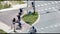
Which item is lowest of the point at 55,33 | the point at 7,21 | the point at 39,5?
the point at 55,33

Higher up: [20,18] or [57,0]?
[57,0]

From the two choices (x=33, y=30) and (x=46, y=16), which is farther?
(x=46, y=16)

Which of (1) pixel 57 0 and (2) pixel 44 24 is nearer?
(2) pixel 44 24

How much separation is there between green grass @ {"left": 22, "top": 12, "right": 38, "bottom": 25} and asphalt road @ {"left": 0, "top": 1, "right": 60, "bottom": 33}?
9 cm

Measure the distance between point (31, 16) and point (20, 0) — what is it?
1.26 ft

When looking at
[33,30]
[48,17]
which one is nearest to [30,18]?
[33,30]

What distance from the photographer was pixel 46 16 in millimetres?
3082

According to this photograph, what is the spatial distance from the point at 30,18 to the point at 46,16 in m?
0.31

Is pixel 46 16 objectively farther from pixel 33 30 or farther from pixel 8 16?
pixel 8 16

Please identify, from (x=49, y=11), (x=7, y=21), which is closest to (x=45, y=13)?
(x=49, y=11)

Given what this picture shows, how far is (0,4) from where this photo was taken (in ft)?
10.0

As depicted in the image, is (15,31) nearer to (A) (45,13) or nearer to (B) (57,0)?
(A) (45,13)

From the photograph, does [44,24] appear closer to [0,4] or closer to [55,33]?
[55,33]

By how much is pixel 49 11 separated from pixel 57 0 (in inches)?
11.6
